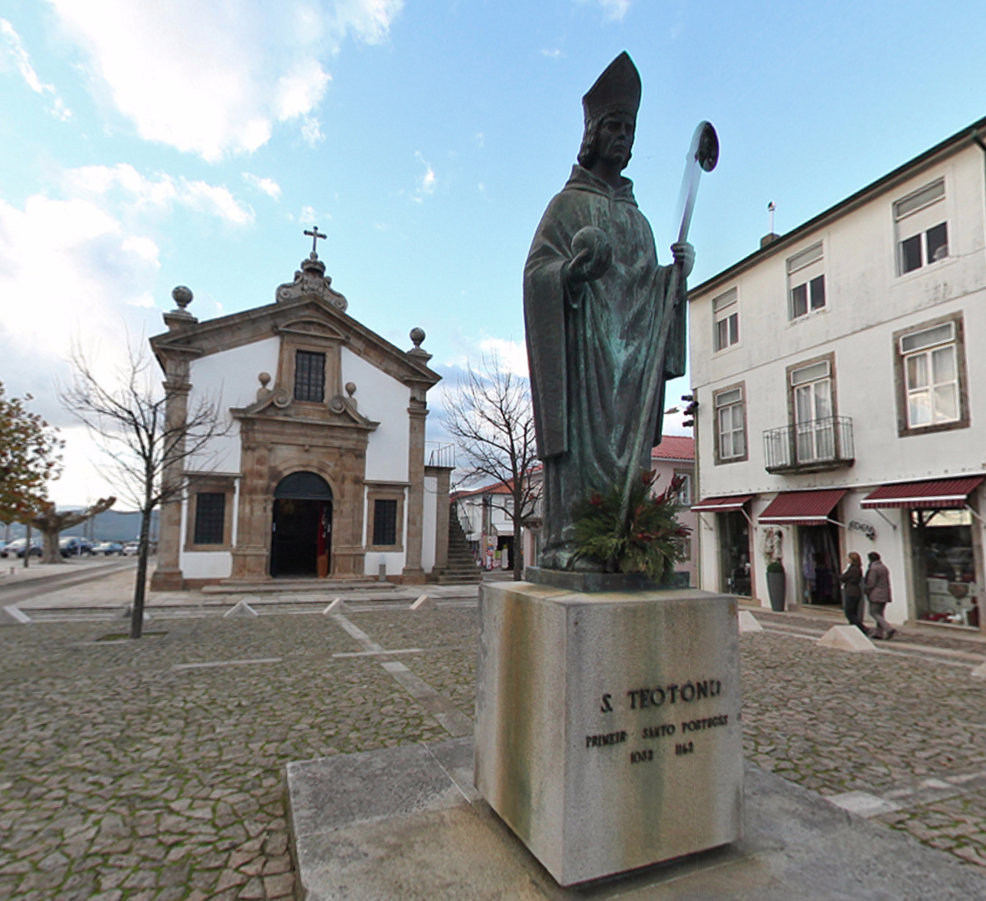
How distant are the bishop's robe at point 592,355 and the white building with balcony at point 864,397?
11281 millimetres

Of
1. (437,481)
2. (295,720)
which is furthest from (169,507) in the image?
(295,720)

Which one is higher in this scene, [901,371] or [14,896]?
[901,371]

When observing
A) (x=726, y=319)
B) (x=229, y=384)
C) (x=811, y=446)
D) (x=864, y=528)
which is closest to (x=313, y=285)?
(x=229, y=384)

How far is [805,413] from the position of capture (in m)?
15.3

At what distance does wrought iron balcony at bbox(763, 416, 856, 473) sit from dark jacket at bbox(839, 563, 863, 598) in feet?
11.9

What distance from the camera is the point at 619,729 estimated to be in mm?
2398

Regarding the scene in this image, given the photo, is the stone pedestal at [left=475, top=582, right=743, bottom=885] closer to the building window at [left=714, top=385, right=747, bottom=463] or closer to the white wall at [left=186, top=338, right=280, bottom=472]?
the building window at [left=714, top=385, right=747, bottom=463]

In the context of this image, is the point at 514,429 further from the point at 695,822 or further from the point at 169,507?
the point at 695,822

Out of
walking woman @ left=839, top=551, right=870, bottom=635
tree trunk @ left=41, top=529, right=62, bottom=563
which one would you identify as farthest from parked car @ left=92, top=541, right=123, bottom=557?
walking woman @ left=839, top=551, right=870, bottom=635

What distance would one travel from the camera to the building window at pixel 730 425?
56.7 ft

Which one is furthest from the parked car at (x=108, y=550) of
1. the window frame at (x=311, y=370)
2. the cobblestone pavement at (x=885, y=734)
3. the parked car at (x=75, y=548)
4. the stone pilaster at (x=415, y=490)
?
the cobblestone pavement at (x=885, y=734)

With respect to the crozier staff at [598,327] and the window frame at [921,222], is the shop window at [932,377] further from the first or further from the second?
the crozier staff at [598,327]

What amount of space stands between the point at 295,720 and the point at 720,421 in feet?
51.9

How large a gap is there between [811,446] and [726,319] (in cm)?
518
